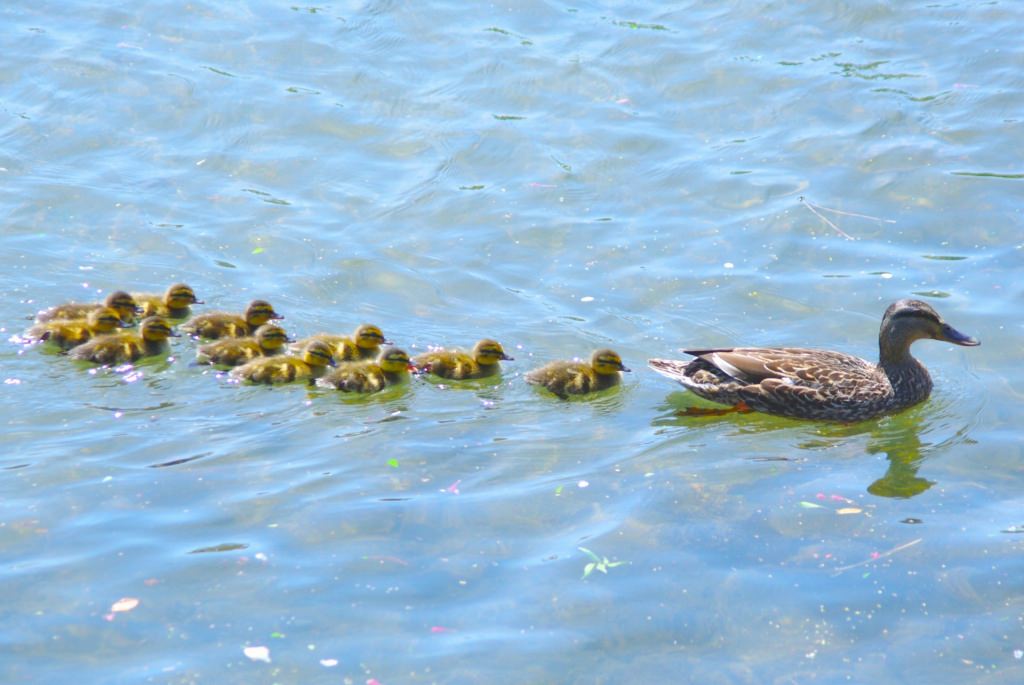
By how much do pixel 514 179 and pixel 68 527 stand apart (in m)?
5.01

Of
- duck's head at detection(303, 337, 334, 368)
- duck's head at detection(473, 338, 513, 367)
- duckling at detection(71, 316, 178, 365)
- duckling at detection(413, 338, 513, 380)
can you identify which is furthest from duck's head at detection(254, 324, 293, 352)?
duck's head at detection(473, 338, 513, 367)

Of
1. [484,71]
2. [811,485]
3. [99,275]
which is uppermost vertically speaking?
[484,71]

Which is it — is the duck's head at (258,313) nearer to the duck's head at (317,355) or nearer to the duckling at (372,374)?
the duck's head at (317,355)

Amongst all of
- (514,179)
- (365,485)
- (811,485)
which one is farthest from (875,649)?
(514,179)

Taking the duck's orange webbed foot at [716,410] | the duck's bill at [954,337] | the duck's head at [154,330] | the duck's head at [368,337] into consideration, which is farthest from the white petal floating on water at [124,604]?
the duck's bill at [954,337]

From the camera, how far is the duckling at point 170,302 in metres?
8.85

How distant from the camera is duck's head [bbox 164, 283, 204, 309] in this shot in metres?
8.88

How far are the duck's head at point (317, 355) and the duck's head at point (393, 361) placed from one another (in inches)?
11.3

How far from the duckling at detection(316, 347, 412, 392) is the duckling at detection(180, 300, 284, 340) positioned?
0.77 m

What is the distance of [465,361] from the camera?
830 centimetres

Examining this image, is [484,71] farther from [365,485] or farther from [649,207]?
[365,485]

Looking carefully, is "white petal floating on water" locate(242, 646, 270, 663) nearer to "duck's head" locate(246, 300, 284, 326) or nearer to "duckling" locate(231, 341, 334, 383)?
"duckling" locate(231, 341, 334, 383)

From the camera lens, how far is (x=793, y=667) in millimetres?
5625

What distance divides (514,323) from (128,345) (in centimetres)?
227
